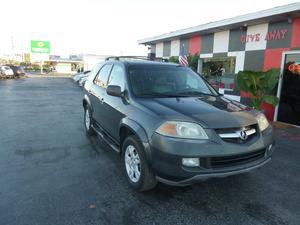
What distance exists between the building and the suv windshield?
4327 mm

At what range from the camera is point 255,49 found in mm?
8477

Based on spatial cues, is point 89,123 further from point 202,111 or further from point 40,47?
point 40,47

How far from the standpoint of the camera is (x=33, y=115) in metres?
8.21

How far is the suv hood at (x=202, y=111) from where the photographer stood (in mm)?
2791

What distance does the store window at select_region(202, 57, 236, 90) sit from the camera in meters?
9.67

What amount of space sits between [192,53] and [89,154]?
8.47 m

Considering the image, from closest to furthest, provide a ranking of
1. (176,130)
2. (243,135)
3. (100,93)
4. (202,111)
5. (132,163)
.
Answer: (176,130), (243,135), (202,111), (132,163), (100,93)

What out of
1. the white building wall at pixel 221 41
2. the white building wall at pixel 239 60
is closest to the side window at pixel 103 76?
the white building wall at pixel 239 60

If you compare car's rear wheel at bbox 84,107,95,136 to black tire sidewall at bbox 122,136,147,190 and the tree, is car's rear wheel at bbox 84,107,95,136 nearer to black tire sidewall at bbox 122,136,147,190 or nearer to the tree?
black tire sidewall at bbox 122,136,147,190

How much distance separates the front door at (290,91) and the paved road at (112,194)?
303 centimetres

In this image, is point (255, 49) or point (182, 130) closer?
point (182, 130)

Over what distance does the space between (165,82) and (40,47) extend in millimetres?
48755

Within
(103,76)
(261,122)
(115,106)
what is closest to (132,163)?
(115,106)

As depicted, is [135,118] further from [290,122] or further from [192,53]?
[192,53]
